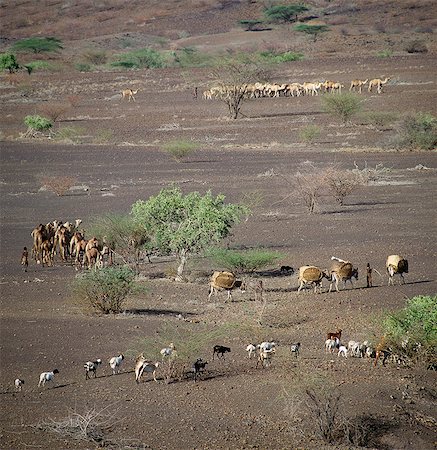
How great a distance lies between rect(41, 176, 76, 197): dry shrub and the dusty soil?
1.39 feet

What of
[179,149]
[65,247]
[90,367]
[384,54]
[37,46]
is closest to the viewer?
[90,367]

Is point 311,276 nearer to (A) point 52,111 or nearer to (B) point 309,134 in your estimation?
(B) point 309,134

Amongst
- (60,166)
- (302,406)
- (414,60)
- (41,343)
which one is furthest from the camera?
(414,60)

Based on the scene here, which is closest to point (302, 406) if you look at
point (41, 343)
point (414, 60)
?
point (41, 343)

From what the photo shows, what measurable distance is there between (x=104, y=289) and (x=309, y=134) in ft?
104

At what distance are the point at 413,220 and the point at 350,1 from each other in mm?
102241

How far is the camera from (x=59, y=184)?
3731 cm

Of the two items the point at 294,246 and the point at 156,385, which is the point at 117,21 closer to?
the point at 294,246

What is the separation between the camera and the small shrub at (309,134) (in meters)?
49.3

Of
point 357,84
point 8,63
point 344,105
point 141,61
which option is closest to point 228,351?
point 344,105

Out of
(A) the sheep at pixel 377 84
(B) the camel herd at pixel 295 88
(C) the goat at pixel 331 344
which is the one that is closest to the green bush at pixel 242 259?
(C) the goat at pixel 331 344

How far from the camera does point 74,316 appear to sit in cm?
1886

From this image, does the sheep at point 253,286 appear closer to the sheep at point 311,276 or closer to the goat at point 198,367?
the sheep at point 311,276

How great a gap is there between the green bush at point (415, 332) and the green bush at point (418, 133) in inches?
1246
